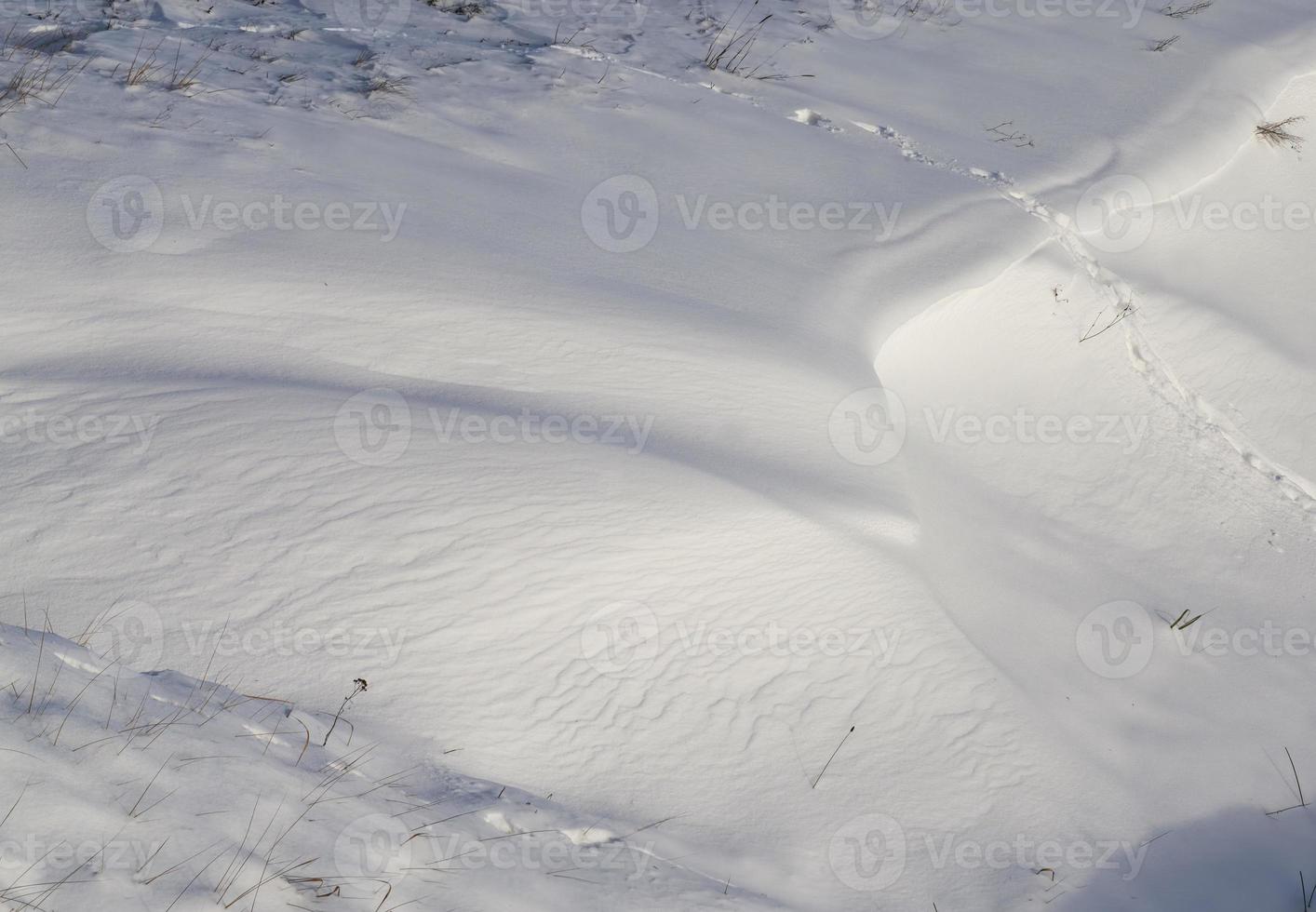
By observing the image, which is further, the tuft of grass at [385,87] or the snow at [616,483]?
the tuft of grass at [385,87]

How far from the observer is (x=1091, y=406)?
5.68 meters

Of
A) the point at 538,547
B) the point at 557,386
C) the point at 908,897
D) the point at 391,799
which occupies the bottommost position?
the point at 908,897

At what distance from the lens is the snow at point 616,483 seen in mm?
2783

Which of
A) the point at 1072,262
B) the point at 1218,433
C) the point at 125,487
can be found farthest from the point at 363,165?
the point at 1218,433

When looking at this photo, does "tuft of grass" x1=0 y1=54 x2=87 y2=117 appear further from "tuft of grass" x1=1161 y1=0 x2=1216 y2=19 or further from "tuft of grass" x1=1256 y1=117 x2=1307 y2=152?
"tuft of grass" x1=1161 y1=0 x2=1216 y2=19

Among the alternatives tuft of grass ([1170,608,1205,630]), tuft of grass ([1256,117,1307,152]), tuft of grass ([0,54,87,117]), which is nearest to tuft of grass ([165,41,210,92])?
tuft of grass ([0,54,87,117])

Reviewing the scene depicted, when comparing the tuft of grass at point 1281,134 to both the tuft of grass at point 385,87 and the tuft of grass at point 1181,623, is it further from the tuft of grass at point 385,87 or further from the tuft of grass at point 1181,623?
the tuft of grass at point 385,87

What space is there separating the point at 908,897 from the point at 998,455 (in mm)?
2831

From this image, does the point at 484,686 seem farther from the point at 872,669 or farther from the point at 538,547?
the point at 872,669

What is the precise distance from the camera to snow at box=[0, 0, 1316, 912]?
9.13ft

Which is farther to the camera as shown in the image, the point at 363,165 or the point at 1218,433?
the point at 1218,433

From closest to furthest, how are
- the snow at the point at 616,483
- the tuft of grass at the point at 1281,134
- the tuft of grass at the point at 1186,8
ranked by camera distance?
1. the snow at the point at 616,483
2. the tuft of grass at the point at 1281,134
3. the tuft of grass at the point at 1186,8

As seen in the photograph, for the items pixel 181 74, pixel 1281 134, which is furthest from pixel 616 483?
pixel 1281 134

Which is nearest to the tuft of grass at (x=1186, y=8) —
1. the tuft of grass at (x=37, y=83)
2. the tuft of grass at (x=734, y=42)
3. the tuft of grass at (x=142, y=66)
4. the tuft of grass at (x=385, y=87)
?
the tuft of grass at (x=734, y=42)
